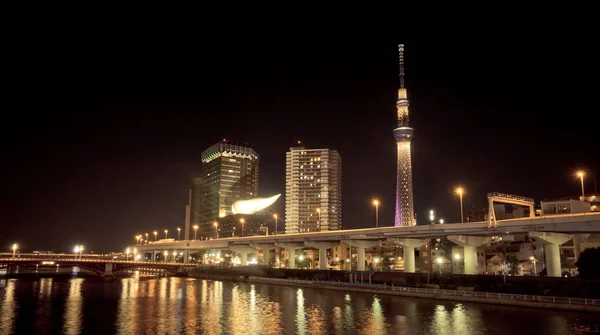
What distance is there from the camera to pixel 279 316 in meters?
39.5

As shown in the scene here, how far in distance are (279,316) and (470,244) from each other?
29051mm

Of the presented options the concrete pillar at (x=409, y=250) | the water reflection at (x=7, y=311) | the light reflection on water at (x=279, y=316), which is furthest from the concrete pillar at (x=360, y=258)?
the water reflection at (x=7, y=311)

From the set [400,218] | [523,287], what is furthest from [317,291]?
[400,218]

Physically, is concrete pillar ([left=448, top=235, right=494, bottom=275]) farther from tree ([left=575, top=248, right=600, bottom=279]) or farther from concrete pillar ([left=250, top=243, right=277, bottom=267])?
concrete pillar ([left=250, top=243, right=277, bottom=267])

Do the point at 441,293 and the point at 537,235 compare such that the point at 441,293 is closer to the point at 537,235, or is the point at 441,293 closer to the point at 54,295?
the point at 537,235

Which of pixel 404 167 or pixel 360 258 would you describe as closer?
pixel 360 258

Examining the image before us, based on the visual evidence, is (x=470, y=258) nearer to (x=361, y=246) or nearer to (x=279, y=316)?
(x=361, y=246)

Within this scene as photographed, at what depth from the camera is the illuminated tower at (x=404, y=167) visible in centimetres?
11750

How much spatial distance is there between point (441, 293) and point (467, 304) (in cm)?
425

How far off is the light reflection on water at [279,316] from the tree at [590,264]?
6.90 metres

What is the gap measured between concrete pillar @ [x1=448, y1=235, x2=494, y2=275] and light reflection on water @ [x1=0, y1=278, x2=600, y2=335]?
11.1m

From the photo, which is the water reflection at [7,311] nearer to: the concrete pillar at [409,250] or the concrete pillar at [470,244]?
the concrete pillar at [470,244]

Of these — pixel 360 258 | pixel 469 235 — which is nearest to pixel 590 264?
pixel 469 235

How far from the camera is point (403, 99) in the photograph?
12275 centimetres
